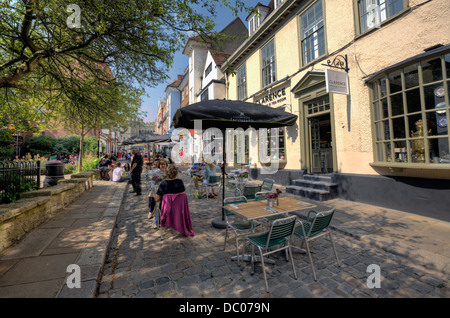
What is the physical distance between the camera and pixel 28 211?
3785 millimetres

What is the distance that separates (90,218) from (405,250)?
6448 millimetres

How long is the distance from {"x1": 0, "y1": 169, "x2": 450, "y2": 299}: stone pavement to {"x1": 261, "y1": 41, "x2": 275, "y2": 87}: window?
840 centimetres

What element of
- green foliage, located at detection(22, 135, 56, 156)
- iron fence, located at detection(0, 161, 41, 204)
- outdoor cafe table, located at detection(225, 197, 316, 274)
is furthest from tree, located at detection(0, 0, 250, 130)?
green foliage, located at detection(22, 135, 56, 156)

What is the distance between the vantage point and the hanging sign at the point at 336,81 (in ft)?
20.1

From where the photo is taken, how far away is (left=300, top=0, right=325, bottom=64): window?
7738mm

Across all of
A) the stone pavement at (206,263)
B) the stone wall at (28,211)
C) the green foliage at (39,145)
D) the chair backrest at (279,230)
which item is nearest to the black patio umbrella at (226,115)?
the stone pavement at (206,263)

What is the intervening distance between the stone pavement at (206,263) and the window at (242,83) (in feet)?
34.0

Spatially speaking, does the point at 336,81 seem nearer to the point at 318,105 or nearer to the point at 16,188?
the point at 318,105

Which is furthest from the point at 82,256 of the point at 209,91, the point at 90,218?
the point at 209,91

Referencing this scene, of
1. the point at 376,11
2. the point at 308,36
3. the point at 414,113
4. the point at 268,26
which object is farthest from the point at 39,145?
the point at 414,113

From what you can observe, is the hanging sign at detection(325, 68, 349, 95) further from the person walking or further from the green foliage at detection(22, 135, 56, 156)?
the green foliage at detection(22, 135, 56, 156)

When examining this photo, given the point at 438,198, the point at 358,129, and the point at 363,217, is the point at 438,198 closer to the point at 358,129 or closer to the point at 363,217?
the point at 363,217

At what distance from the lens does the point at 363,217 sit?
16.0 ft
